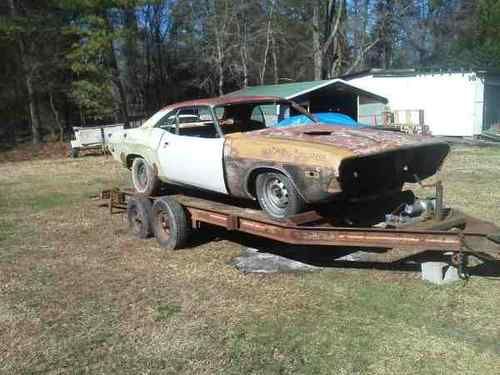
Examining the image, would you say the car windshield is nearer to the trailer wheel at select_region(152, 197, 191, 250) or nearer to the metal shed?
the trailer wheel at select_region(152, 197, 191, 250)

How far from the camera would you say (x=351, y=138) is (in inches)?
206

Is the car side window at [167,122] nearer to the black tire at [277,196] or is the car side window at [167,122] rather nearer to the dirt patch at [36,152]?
the black tire at [277,196]

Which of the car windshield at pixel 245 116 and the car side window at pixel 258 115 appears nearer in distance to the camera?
the car windshield at pixel 245 116

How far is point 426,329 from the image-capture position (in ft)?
13.7

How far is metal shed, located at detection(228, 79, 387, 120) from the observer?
71.1 feet

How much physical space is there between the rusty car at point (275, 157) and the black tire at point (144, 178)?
0.05 feet

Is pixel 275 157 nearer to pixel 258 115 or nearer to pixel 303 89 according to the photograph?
pixel 258 115

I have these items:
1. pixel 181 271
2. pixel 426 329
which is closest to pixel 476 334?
pixel 426 329

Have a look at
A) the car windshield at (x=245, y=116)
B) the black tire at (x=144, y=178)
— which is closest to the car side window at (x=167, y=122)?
the black tire at (x=144, y=178)

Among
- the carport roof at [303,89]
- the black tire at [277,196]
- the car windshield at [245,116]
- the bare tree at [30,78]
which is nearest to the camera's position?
the black tire at [277,196]

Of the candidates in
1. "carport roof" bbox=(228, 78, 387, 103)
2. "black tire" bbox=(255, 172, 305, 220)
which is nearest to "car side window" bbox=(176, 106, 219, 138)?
"black tire" bbox=(255, 172, 305, 220)

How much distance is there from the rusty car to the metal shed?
14.2 meters

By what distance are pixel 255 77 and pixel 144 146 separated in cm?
2999

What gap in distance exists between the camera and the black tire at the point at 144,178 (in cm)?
709
